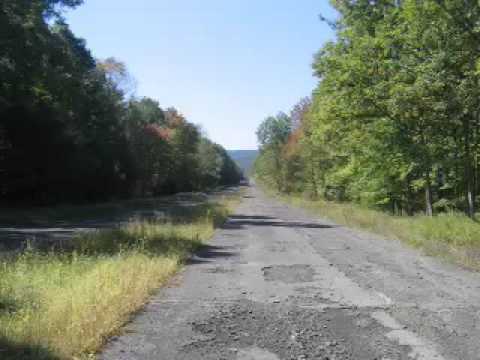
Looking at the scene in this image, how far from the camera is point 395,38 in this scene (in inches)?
827

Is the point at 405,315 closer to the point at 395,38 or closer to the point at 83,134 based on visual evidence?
the point at 395,38

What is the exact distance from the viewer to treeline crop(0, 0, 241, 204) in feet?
80.3

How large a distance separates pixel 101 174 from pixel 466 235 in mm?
38122

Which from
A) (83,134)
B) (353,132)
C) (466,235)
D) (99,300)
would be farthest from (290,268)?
(83,134)

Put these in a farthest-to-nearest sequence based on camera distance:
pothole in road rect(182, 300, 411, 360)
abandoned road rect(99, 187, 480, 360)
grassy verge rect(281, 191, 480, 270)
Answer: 1. grassy verge rect(281, 191, 480, 270)
2. abandoned road rect(99, 187, 480, 360)
3. pothole in road rect(182, 300, 411, 360)

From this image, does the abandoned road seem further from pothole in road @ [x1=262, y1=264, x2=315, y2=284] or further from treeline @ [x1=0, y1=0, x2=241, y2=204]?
treeline @ [x1=0, y1=0, x2=241, y2=204]

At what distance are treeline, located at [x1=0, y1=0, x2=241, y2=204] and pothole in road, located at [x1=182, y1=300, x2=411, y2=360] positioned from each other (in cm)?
2017

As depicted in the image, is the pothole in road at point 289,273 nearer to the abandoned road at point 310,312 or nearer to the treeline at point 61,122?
the abandoned road at point 310,312

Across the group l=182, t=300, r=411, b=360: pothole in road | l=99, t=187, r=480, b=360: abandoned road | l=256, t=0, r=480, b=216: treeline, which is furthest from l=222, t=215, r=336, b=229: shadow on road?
l=182, t=300, r=411, b=360: pothole in road

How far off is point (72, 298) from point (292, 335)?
2.95 m

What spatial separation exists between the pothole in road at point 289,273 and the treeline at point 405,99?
10.2 metres

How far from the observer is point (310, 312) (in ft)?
24.3

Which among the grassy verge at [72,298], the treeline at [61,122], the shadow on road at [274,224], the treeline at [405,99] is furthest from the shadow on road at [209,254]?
Answer: the treeline at [61,122]

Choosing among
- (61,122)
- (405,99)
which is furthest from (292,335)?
(61,122)
